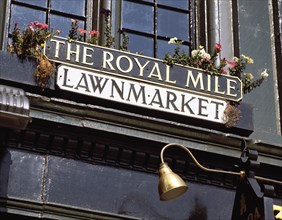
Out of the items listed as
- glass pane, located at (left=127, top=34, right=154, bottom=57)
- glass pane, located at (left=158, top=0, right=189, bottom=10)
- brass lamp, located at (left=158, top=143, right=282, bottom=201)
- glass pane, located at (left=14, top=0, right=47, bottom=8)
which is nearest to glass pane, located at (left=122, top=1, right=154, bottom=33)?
glass pane, located at (left=127, top=34, right=154, bottom=57)

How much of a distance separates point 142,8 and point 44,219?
4.13 meters

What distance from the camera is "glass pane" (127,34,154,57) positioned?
1453cm

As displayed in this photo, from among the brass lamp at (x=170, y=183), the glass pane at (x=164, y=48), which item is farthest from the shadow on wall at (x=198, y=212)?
the glass pane at (x=164, y=48)

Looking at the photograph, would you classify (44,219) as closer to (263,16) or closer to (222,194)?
(222,194)

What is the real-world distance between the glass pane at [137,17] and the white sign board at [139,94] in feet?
6.01

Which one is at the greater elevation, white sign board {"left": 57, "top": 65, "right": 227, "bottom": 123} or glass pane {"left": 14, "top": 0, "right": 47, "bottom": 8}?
glass pane {"left": 14, "top": 0, "right": 47, "bottom": 8}

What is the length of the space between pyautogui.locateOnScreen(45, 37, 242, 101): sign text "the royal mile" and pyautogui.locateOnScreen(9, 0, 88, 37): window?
1304mm

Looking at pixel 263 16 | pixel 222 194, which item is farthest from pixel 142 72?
pixel 263 16

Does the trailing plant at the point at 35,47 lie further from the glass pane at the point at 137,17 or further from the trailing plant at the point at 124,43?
the glass pane at the point at 137,17

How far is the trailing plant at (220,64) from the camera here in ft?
43.9

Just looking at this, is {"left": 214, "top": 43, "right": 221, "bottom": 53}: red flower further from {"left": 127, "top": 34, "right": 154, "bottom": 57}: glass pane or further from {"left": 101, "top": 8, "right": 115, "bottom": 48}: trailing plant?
{"left": 101, "top": 8, "right": 115, "bottom": 48}: trailing plant

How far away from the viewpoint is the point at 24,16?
46.9 feet

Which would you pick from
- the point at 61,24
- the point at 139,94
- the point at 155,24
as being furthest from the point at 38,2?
the point at 139,94

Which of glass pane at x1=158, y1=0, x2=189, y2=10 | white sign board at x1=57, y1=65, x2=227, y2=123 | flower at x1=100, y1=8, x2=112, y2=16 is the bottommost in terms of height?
white sign board at x1=57, y1=65, x2=227, y2=123
